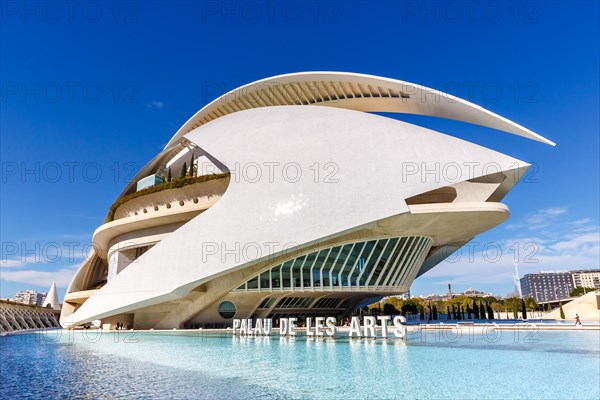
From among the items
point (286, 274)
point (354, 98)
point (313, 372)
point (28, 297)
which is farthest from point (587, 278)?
point (28, 297)

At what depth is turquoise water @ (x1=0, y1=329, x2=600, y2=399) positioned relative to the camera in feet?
24.2

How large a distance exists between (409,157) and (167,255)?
13.9 metres

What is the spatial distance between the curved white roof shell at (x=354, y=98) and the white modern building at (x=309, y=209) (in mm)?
124

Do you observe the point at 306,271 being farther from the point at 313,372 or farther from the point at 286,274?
the point at 313,372

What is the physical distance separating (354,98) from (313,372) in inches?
901

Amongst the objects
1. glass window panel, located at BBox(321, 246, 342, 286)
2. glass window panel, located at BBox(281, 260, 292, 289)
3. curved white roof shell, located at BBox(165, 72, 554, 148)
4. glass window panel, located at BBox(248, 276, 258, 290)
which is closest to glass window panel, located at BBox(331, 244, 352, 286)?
glass window panel, located at BBox(321, 246, 342, 286)

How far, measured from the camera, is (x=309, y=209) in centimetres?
2145

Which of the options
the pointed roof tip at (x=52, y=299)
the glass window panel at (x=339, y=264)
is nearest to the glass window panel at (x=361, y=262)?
the glass window panel at (x=339, y=264)

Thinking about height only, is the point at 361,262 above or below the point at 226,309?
above

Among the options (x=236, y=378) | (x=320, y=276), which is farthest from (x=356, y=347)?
(x=320, y=276)

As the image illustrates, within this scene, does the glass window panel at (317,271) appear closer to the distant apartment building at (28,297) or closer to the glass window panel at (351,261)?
the glass window panel at (351,261)

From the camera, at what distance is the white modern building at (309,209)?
2098 centimetres

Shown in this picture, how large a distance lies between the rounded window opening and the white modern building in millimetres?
65

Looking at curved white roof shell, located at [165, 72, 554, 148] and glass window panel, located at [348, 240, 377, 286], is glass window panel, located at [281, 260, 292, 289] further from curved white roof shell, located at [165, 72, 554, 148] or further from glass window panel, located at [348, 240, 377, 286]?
curved white roof shell, located at [165, 72, 554, 148]
